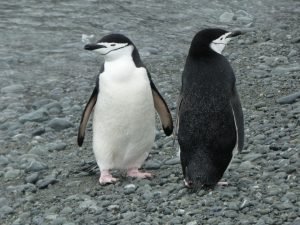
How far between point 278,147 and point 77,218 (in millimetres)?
1533

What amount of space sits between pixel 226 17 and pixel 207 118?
21.1 feet

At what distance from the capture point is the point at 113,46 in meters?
5.64

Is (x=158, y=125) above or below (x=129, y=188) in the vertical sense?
below

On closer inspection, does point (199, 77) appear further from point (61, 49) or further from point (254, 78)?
point (61, 49)

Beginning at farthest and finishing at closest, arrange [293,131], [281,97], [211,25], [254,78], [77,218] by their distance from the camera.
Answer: [211,25] < [254,78] < [281,97] < [293,131] < [77,218]

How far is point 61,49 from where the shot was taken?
1012 centimetres

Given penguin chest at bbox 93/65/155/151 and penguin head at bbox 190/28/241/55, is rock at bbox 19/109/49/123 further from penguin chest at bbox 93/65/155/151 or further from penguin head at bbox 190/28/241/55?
penguin head at bbox 190/28/241/55

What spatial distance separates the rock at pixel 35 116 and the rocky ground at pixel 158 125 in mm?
12

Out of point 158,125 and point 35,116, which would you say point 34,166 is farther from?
point 35,116

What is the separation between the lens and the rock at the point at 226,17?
11.2 metres

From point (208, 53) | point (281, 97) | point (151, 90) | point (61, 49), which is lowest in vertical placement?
point (61, 49)

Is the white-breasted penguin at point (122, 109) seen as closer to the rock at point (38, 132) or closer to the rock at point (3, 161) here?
the rock at point (3, 161)

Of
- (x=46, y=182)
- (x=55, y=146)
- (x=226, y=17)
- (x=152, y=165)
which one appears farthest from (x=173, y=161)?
(x=226, y=17)

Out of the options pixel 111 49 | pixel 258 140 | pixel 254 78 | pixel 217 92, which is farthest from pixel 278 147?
pixel 254 78
